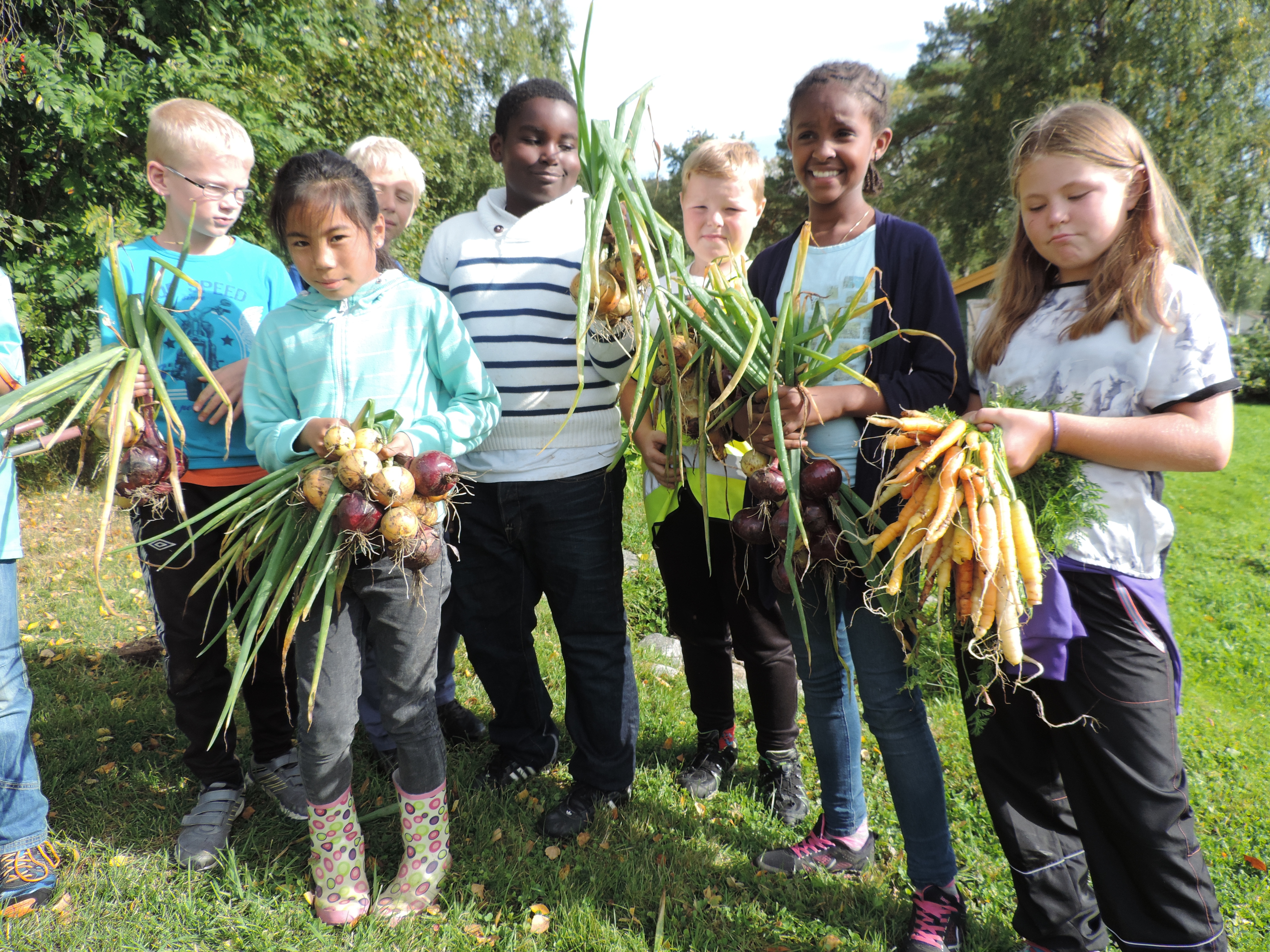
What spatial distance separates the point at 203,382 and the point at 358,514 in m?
0.90

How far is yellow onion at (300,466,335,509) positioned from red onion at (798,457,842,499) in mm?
1147

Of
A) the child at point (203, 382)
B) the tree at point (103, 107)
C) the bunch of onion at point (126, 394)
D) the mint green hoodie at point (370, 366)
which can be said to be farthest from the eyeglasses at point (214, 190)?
the tree at point (103, 107)

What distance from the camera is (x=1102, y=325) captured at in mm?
1630

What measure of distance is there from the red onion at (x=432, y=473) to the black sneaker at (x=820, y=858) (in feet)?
4.93

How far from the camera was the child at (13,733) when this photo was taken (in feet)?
6.74

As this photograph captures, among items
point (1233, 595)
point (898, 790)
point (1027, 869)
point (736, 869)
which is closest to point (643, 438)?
point (898, 790)

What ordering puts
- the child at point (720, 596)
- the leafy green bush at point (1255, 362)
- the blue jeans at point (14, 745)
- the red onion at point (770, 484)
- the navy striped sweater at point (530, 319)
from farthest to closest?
the leafy green bush at point (1255, 362), the child at point (720, 596), the navy striped sweater at point (530, 319), the blue jeans at point (14, 745), the red onion at point (770, 484)

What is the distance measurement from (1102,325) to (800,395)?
26.1 inches

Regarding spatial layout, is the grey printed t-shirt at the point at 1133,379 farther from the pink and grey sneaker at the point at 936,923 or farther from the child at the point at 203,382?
the child at the point at 203,382

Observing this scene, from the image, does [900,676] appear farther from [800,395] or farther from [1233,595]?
[1233,595]

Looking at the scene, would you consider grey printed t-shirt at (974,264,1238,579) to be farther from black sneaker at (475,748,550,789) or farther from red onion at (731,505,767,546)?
black sneaker at (475,748,550,789)

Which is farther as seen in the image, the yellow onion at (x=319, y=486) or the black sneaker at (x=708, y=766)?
the black sneaker at (x=708, y=766)

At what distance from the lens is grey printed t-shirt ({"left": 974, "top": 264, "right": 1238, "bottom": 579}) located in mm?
1554

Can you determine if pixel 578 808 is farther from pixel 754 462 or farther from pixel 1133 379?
pixel 1133 379
